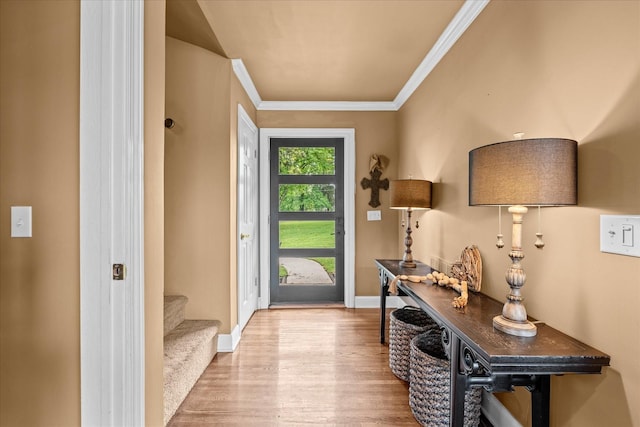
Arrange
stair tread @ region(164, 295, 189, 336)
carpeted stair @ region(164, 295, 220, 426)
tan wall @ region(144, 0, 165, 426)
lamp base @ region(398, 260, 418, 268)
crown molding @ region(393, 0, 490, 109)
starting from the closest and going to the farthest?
tan wall @ region(144, 0, 165, 426) → carpeted stair @ region(164, 295, 220, 426) → crown molding @ region(393, 0, 490, 109) → stair tread @ region(164, 295, 189, 336) → lamp base @ region(398, 260, 418, 268)

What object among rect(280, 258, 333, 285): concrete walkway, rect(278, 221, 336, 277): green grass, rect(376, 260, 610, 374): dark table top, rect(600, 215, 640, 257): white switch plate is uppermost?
rect(600, 215, 640, 257): white switch plate

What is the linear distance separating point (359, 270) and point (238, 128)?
214 cm

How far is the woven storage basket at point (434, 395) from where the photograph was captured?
172 centimetres

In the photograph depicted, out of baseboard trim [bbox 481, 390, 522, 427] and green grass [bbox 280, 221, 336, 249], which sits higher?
green grass [bbox 280, 221, 336, 249]

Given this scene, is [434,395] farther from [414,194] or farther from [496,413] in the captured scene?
[414,194]

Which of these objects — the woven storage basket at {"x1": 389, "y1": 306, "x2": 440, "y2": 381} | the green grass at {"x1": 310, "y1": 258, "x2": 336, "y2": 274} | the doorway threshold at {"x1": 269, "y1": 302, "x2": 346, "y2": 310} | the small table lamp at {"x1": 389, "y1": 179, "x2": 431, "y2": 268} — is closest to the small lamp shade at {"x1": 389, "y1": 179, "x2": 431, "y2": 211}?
the small table lamp at {"x1": 389, "y1": 179, "x2": 431, "y2": 268}

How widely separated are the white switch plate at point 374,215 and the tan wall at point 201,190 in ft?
5.95

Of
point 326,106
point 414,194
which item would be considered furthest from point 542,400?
point 326,106

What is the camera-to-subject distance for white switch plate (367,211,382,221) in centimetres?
397

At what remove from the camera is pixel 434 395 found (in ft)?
5.73

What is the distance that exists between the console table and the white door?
6.35 ft

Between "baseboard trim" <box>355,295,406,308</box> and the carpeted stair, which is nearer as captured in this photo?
the carpeted stair

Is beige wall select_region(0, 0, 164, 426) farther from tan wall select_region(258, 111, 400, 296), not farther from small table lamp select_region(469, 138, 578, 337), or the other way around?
tan wall select_region(258, 111, 400, 296)

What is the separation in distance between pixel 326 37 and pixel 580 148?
1.87m
